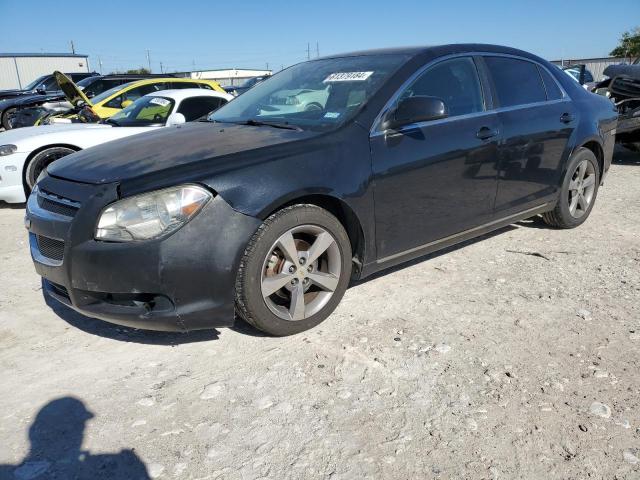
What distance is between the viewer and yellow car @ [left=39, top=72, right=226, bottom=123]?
8344mm

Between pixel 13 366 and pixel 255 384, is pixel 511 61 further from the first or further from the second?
pixel 13 366

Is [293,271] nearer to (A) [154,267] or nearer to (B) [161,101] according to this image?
(A) [154,267]

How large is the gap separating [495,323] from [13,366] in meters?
2.72

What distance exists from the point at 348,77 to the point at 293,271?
149 cm

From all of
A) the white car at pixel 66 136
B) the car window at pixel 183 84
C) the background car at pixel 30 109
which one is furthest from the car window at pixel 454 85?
the background car at pixel 30 109

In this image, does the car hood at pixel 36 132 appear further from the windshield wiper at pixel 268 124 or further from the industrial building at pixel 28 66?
the industrial building at pixel 28 66

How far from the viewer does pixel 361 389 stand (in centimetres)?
258

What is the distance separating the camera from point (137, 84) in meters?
9.59

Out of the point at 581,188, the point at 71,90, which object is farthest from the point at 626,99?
the point at 71,90

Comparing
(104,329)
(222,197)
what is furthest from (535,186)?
(104,329)

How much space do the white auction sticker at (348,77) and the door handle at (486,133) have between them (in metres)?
0.88

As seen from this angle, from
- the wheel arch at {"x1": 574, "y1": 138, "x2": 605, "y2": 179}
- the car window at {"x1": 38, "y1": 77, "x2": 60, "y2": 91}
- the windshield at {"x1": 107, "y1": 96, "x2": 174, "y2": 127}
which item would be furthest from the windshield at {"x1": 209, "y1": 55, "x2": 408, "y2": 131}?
the car window at {"x1": 38, "y1": 77, "x2": 60, "y2": 91}

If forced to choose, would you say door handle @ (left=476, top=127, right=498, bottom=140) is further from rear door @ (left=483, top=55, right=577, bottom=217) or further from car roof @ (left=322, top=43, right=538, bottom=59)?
car roof @ (left=322, top=43, right=538, bottom=59)

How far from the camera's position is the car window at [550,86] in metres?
4.57
